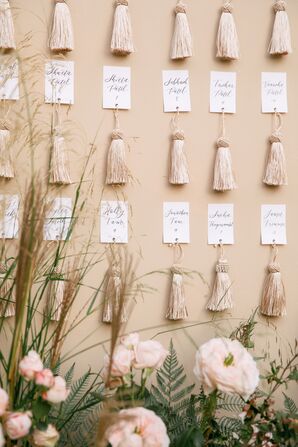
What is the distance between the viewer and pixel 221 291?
151cm

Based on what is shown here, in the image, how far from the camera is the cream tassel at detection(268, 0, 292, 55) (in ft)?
5.05

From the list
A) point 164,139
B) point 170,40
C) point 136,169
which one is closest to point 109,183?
point 136,169

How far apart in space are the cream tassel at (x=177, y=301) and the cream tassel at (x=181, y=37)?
0.60 meters

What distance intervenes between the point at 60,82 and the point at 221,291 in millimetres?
730

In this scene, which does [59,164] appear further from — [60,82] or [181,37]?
[181,37]

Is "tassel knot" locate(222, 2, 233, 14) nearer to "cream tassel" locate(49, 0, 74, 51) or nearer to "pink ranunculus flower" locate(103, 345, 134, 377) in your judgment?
"cream tassel" locate(49, 0, 74, 51)

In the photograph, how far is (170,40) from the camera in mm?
1556

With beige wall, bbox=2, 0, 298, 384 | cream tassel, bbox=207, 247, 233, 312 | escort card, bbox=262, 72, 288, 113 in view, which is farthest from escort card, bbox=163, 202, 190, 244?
escort card, bbox=262, 72, 288, 113

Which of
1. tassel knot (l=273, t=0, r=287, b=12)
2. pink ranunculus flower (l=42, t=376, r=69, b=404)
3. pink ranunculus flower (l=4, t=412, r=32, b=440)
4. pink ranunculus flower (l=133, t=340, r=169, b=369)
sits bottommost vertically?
pink ranunculus flower (l=4, t=412, r=32, b=440)

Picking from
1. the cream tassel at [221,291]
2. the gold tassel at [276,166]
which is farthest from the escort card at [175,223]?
the gold tassel at [276,166]

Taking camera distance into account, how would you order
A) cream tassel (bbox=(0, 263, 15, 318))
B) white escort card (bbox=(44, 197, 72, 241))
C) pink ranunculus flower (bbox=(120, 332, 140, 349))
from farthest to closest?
white escort card (bbox=(44, 197, 72, 241)), cream tassel (bbox=(0, 263, 15, 318)), pink ranunculus flower (bbox=(120, 332, 140, 349))

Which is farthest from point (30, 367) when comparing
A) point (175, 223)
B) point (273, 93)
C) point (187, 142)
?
point (273, 93)

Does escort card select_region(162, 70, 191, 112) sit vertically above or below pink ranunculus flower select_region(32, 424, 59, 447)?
above

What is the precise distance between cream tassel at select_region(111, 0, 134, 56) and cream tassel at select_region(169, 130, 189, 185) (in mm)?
268
